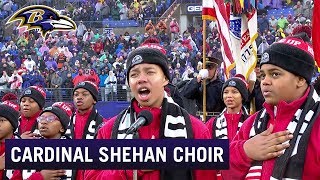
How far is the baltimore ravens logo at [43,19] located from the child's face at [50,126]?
2.23 metres

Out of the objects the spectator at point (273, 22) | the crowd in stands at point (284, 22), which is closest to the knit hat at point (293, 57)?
the crowd in stands at point (284, 22)

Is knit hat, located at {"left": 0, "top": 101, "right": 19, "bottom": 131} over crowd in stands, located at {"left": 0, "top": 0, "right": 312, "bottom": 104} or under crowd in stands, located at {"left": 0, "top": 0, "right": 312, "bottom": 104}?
under

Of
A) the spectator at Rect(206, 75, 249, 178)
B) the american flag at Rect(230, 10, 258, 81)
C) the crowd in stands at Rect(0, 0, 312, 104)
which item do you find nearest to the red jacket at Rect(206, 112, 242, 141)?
the spectator at Rect(206, 75, 249, 178)

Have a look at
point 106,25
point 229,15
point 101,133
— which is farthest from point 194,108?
point 106,25

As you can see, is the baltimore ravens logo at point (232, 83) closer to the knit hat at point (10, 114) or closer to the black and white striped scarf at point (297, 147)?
the knit hat at point (10, 114)

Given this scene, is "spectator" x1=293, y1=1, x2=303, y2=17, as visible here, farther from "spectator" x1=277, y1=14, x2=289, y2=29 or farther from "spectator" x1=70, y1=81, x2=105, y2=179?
"spectator" x1=70, y1=81, x2=105, y2=179

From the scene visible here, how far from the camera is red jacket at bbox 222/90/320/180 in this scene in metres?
3.84

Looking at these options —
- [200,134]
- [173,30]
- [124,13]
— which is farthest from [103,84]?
[200,134]

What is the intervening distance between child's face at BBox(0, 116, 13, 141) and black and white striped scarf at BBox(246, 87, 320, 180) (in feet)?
10.5

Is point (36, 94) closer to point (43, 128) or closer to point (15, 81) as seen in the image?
point (43, 128)

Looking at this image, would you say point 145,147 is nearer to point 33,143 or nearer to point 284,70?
point 33,143

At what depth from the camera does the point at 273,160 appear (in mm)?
3934

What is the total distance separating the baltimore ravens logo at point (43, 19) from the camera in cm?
944

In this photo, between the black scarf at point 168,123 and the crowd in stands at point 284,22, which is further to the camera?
the crowd in stands at point 284,22
